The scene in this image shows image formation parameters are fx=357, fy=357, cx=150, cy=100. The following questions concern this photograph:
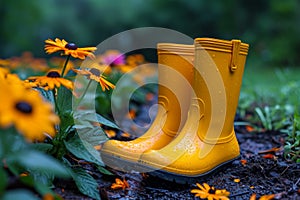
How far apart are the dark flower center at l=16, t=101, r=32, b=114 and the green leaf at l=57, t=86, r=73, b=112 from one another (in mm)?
452

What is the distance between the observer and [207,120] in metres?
1.39

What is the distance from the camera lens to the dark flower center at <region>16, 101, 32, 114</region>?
2.45 feet

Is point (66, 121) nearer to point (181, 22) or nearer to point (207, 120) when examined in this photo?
point (207, 120)

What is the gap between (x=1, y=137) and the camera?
79 cm

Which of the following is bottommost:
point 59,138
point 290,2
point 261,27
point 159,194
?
point 159,194

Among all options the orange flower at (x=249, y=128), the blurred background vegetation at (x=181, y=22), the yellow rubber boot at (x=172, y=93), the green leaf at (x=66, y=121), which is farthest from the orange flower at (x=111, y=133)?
the blurred background vegetation at (x=181, y=22)

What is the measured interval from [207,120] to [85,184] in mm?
535

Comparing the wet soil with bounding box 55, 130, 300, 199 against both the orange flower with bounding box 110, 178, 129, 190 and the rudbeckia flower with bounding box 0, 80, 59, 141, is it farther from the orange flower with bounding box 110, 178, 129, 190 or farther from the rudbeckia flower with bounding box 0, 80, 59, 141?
the rudbeckia flower with bounding box 0, 80, 59, 141

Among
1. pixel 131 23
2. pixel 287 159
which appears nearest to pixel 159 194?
pixel 287 159

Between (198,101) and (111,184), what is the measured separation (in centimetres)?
46

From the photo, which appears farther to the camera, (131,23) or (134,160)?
(131,23)

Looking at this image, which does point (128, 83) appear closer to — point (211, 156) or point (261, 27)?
point (211, 156)

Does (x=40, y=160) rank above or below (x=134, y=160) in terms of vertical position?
above

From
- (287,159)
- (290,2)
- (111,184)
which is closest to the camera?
(111,184)
